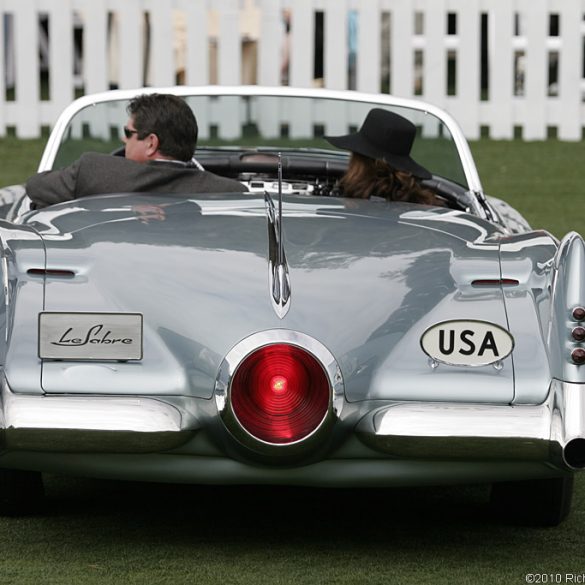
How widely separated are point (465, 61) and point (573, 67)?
951 millimetres

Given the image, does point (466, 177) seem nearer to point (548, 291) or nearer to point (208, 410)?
point (548, 291)

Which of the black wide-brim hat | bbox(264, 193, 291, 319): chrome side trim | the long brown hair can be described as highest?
the black wide-brim hat

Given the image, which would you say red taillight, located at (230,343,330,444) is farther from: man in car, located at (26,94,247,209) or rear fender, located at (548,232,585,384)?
man in car, located at (26,94,247,209)

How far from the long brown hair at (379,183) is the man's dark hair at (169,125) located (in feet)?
1.69

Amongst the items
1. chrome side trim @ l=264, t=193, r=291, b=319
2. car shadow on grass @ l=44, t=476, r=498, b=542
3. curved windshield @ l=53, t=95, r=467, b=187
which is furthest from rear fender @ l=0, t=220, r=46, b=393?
curved windshield @ l=53, t=95, r=467, b=187

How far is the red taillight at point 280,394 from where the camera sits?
11.1 feet

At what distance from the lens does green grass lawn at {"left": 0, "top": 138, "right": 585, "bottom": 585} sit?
355 cm

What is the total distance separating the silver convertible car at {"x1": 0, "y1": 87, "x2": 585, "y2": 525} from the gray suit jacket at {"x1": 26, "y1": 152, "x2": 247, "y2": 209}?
0.74 metres

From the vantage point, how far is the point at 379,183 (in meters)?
4.71

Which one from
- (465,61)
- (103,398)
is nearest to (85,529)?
(103,398)

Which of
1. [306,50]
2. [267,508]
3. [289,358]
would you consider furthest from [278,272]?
[306,50]

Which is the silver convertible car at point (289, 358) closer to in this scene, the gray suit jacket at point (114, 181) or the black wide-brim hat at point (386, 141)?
the gray suit jacket at point (114, 181)

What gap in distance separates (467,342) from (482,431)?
215 mm

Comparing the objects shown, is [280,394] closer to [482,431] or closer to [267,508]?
[482,431]
